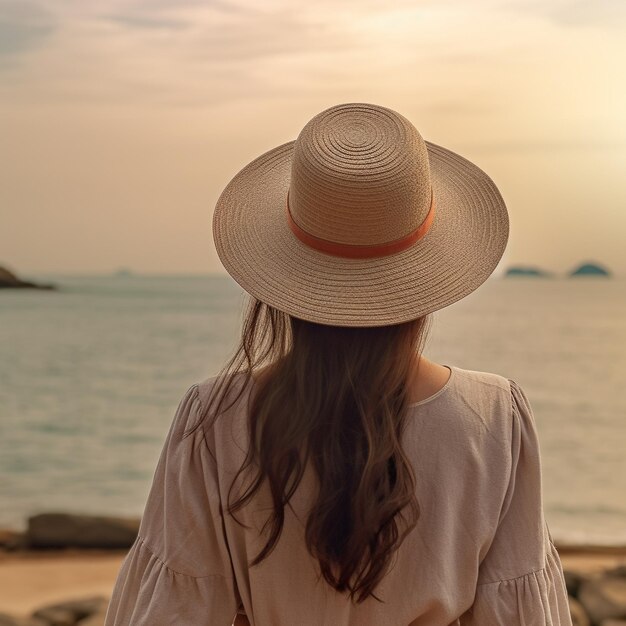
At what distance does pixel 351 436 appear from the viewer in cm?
137

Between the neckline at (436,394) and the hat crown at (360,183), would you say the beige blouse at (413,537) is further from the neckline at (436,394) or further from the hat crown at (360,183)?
Result: the hat crown at (360,183)

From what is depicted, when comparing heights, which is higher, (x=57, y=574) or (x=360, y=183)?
(x=360, y=183)

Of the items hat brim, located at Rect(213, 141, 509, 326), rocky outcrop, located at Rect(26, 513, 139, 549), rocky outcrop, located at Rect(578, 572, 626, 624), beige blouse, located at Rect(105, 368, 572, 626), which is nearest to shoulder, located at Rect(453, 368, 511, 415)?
beige blouse, located at Rect(105, 368, 572, 626)

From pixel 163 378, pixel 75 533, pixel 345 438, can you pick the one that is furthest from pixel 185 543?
pixel 163 378

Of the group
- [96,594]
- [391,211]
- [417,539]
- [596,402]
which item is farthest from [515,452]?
[596,402]

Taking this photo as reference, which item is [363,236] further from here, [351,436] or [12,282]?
[12,282]

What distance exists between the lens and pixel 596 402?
47.9 ft

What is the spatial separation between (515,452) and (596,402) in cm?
1374

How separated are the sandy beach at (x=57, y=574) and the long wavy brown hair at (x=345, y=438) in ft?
13.2

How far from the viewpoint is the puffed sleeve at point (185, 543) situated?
1.47 metres

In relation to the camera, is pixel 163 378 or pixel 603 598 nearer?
pixel 603 598

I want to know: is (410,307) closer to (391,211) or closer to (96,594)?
(391,211)

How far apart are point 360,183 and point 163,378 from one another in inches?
614

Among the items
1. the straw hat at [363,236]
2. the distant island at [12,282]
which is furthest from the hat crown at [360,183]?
the distant island at [12,282]
